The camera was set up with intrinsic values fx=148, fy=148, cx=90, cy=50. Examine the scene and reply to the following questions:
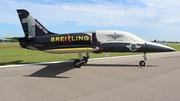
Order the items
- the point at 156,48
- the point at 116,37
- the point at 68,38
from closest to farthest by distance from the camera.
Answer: the point at 156,48 < the point at 116,37 < the point at 68,38

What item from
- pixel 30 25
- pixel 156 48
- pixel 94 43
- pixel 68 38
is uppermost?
pixel 30 25

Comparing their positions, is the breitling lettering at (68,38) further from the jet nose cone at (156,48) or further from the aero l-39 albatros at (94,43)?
the jet nose cone at (156,48)

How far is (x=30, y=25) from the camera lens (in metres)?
12.8

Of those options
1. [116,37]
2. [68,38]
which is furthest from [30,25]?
[116,37]

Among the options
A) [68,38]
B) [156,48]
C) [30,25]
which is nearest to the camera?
[156,48]

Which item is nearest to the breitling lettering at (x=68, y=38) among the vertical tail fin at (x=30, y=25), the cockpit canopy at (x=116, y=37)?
the cockpit canopy at (x=116, y=37)

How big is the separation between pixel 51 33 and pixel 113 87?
856cm

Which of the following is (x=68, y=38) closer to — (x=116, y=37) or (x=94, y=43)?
(x=94, y=43)

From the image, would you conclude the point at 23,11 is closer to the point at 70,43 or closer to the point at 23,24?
the point at 23,24

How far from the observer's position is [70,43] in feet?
37.8

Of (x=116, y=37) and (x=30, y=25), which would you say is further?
(x=30, y=25)

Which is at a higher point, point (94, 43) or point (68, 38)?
point (68, 38)

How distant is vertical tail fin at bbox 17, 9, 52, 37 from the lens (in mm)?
12688

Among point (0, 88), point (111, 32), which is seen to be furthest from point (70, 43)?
point (0, 88)
